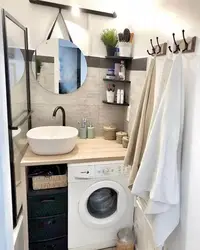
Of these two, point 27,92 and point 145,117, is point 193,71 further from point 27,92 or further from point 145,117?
point 27,92

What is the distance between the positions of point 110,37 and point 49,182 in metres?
1.52

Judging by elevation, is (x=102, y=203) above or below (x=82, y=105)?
below

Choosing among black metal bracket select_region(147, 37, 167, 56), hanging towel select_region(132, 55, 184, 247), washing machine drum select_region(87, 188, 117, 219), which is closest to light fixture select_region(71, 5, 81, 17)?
black metal bracket select_region(147, 37, 167, 56)

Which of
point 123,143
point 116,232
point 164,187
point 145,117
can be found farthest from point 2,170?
point 116,232

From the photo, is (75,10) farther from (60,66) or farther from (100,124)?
(100,124)

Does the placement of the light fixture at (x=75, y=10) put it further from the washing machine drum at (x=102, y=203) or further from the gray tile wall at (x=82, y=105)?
the washing machine drum at (x=102, y=203)

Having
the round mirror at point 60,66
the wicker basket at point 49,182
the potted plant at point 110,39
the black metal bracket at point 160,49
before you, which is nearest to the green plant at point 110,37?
the potted plant at point 110,39

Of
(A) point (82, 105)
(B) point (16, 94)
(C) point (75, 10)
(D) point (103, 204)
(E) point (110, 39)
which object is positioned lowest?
(D) point (103, 204)

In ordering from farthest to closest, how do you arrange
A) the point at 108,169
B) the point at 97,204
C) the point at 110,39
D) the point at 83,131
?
the point at 83,131, the point at 110,39, the point at 97,204, the point at 108,169

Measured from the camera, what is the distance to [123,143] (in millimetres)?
2129

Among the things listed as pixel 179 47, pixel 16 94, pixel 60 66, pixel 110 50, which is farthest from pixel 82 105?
pixel 179 47

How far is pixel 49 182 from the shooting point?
180cm

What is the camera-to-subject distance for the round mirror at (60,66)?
218 cm

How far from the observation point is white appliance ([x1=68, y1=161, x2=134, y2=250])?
183 cm
